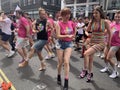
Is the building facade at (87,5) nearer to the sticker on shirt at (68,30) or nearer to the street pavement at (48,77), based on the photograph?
the street pavement at (48,77)

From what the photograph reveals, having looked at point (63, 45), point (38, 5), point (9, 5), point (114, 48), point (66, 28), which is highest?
point (9, 5)

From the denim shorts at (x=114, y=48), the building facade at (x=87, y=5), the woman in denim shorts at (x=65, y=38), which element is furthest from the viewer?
the building facade at (x=87, y=5)

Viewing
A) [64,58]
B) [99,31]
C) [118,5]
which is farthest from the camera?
[118,5]

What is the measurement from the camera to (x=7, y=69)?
6.07 m

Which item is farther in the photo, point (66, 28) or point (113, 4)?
point (113, 4)

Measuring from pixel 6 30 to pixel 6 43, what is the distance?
1.92ft

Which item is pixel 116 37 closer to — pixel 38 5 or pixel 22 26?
pixel 22 26

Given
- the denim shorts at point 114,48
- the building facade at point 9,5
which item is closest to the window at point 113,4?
the denim shorts at point 114,48

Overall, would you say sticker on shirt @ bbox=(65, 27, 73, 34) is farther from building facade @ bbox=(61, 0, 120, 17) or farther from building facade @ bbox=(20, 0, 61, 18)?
building facade @ bbox=(20, 0, 61, 18)

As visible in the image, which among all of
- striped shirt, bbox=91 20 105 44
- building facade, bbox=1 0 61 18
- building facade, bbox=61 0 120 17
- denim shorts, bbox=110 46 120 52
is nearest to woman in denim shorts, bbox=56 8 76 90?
striped shirt, bbox=91 20 105 44

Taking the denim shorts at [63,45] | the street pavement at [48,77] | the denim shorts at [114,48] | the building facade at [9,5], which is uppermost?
the building facade at [9,5]

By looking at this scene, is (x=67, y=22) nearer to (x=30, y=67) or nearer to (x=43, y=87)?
(x=43, y=87)

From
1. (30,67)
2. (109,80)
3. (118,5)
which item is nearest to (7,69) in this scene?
(30,67)

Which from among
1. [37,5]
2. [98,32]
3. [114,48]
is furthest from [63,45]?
[37,5]
